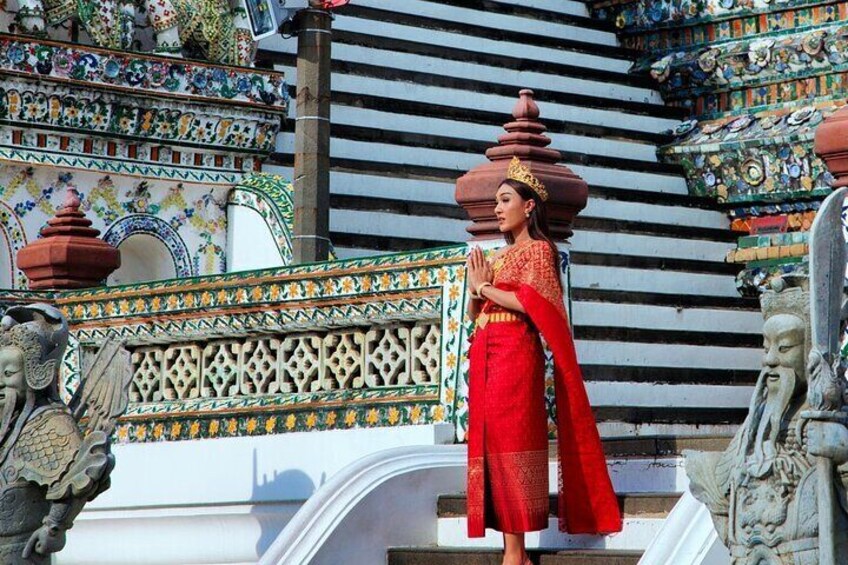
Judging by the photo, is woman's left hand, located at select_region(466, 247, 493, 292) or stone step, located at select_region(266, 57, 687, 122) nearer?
woman's left hand, located at select_region(466, 247, 493, 292)

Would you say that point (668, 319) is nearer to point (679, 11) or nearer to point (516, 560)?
point (679, 11)

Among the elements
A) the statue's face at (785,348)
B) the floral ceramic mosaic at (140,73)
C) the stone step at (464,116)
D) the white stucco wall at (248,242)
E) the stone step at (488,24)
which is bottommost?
the statue's face at (785,348)

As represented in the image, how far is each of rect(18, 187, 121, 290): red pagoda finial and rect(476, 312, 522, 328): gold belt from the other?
14.8ft

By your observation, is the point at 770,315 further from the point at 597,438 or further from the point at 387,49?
the point at 387,49

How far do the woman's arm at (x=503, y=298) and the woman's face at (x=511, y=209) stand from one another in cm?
32

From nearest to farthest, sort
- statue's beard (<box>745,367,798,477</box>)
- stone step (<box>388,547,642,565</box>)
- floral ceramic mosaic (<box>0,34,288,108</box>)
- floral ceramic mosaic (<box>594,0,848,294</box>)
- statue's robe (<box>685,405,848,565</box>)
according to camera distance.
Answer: statue's robe (<box>685,405,848,565</box>) < statue's beard (<box>745,367,798,477</box>) < stone step (<box>388,547,642,565</box>) < floral ceramic mosaic (<box>0,34,288,108</box>) < floral ceramic mosaic (<box>594,0,848,294</box>)

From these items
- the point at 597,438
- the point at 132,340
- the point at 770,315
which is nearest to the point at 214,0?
the point at 132,340

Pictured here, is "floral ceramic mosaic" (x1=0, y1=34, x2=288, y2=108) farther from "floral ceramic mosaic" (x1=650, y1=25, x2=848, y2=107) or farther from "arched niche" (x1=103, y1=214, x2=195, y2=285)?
"floral ceramic mosaic" (x1=650, y1=25, x2=848, y2=107)

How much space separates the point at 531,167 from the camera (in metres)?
10.8

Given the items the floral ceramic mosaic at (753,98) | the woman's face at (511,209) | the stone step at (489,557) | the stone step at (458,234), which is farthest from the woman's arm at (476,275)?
the floral ceramic mosaic at (753,98)

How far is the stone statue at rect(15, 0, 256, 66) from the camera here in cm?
1488

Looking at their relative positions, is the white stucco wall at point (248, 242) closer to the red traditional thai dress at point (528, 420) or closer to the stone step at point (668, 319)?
the stone step at point (668, 319)

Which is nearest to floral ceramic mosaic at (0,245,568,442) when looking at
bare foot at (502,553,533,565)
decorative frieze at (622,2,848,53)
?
bare foot at (502,553,533,565)

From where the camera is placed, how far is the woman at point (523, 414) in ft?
32.5
